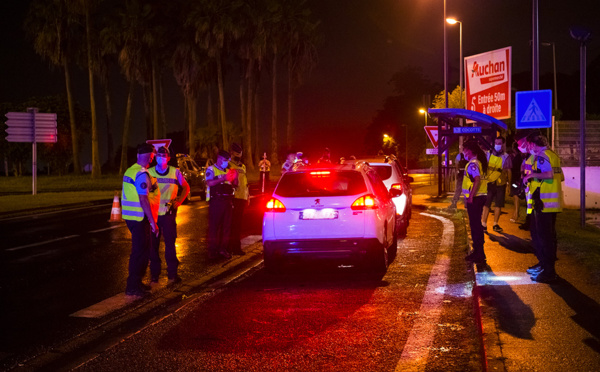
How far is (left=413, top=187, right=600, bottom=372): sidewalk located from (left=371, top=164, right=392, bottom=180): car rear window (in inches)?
177

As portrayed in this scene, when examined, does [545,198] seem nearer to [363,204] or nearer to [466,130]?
[363,204]

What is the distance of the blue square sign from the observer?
542 inches

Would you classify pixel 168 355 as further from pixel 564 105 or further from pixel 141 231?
pixel 564 105

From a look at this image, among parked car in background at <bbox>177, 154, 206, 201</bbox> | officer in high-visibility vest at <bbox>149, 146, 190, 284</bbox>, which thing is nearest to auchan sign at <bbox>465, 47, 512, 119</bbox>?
parked car in background at <bbox>177, 154, 206, 201</bbox>

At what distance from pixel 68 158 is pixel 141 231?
7436 centimetres

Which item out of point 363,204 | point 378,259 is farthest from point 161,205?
point 378,259

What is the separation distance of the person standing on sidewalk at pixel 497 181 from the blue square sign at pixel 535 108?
0.86m

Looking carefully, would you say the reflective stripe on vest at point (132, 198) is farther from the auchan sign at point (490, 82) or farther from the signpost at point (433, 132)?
the auchan sign at point (490, 82)

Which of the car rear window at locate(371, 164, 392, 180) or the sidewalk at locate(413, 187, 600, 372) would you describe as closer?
the sidewalk at locate(413, 187, 600, 372)

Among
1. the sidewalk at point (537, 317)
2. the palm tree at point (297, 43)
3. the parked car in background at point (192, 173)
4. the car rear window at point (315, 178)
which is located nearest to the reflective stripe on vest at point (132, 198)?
the car rear window at point (315, 178)

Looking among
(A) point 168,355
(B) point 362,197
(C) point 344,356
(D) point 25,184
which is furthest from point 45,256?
(D) point 25,184

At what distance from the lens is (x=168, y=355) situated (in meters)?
5.96

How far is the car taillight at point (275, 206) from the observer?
376 inches

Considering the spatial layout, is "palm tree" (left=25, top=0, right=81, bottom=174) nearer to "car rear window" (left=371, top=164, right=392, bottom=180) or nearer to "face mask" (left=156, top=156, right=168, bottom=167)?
"car rear window" (left=371, top=164, right=392, bottom=180)
